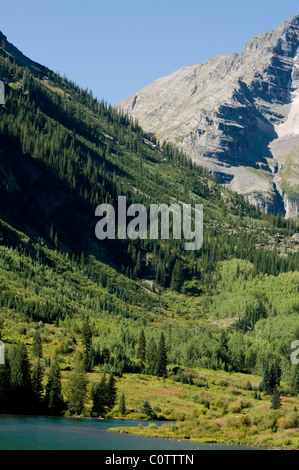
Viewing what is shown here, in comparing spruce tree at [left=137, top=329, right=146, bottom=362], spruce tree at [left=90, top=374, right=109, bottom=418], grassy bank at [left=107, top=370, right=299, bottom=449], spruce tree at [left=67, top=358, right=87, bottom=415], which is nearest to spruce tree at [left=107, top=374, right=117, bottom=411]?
spruce tree at [left=90, top=374, right=109, bottom=418]

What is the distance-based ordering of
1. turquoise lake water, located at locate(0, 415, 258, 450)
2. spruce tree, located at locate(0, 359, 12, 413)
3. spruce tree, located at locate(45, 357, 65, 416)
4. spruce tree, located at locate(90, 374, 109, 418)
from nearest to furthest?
turquoise lake water, located at locate(0, 415, 258, 450)
spruce tree, located at locate(0, 359, 12, 413)
spruce tree, located at locate(45, 357, 65, 416)
spruce tree, located at locate(90, 374, 109, 418)

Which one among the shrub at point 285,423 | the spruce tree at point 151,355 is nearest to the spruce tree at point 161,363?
the spruce tree at point 151,355

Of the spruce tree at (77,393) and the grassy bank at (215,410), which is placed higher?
the spruce tree at (77,393)

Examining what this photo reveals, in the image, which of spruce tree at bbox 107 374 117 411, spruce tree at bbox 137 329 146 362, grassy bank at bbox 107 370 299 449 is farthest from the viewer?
spruce tree at bbox 137 329 146 362

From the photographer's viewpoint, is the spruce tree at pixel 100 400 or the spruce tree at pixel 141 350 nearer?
the spruce tree at pixel 100 400

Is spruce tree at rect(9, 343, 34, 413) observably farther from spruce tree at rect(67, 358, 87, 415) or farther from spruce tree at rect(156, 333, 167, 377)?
spruce tree at rect(156, 333, 167, 377)

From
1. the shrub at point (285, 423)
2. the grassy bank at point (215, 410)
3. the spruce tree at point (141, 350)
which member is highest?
the spruce tree at point (141, 350)

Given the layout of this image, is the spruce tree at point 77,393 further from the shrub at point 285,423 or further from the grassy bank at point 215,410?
the shrub at point 285,423

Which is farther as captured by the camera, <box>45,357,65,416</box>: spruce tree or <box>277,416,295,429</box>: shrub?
<box>45,357,65,416</box>: spruce tree

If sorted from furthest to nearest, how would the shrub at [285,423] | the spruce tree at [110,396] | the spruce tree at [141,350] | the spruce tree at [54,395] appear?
the spruce tree at [141,350], the spruce tree at [110,396], the spruce tree at [54,395], the shrub at [285,423]

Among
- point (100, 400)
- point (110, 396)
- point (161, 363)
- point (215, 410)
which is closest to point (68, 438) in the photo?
point (100, 400)

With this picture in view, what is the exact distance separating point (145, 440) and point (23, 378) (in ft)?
108

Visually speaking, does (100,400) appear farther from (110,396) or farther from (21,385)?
(21,385)
